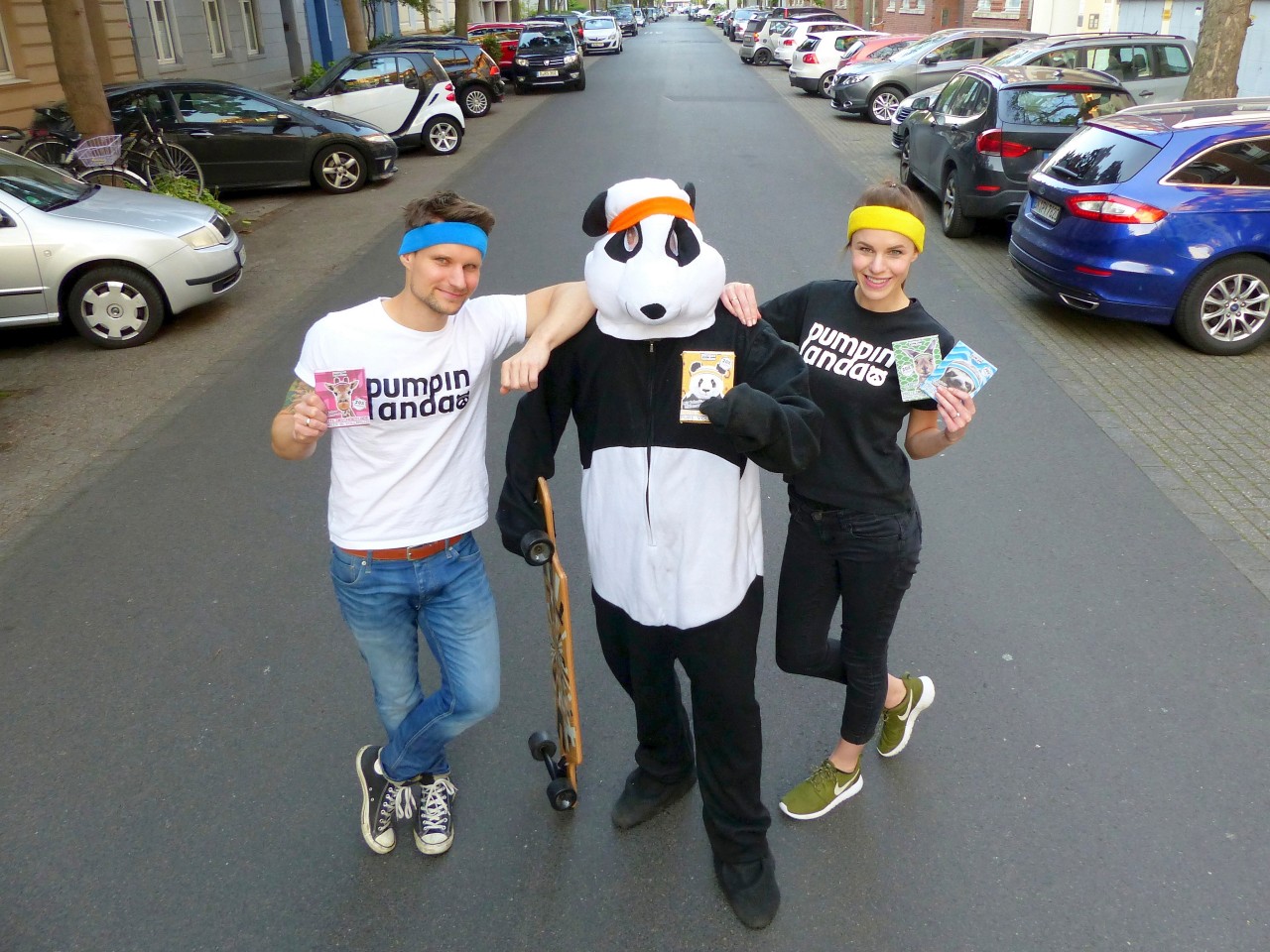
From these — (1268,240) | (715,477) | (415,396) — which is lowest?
(1268,240)

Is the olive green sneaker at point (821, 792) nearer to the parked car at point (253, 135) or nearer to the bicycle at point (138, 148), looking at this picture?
the bicycle at point (138, 148)

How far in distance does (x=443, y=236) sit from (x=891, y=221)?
46.2 inches

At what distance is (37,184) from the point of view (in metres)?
8.56

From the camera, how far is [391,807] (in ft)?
10.8

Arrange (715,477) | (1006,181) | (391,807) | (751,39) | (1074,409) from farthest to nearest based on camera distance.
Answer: (751,39) → (1006,181) → (1074,409) → (391,807) → (715,477)

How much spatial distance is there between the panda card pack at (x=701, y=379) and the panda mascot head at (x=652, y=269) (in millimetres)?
86

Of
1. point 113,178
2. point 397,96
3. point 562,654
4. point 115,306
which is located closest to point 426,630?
point 562,654

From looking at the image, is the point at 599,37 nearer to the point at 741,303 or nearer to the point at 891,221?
the point at 891,221

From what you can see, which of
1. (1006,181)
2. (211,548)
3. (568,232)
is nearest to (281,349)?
(211,548)

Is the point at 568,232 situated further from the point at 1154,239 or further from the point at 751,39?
the point at 751,39

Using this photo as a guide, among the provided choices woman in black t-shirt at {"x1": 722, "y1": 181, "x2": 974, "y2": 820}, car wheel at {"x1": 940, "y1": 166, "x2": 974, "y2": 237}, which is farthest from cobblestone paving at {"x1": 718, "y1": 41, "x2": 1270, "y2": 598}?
woman in black t-shirt at {"x1": 722, "y1": 181, "x2": 974, "y2": 820}

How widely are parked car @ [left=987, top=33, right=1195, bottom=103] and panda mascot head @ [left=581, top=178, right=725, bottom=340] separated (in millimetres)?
14374

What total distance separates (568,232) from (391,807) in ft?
29.6

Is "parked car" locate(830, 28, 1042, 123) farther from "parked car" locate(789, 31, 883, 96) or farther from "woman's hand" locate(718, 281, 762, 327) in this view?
"woman's hand" locate(718, 281, 762, 327)
